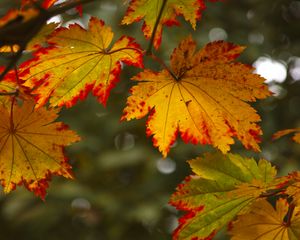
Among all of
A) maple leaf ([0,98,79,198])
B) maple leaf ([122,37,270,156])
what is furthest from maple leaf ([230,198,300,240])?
maple leaf ([0,98,79,198])

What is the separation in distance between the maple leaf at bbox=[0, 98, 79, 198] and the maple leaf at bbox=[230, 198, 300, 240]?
0.29 metres

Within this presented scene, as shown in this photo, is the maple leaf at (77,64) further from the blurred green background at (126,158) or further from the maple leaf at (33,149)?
the blurred green background at (126,158)

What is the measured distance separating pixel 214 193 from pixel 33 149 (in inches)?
12.2

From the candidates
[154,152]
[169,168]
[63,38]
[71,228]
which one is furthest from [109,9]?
[63,38]

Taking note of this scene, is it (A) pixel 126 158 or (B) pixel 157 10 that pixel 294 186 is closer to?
(B) pixel 157 10

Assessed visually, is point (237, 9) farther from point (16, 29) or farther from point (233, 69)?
point (16, 29)

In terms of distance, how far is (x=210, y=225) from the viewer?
85 cm

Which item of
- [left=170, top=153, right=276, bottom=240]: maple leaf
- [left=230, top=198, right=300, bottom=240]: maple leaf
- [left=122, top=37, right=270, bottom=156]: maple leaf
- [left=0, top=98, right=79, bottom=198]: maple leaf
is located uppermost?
[left=0, top=98, right=79, bottom=198]: maple leaf

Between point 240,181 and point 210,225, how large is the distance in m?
0.09

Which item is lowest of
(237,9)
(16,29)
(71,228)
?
(16,29)

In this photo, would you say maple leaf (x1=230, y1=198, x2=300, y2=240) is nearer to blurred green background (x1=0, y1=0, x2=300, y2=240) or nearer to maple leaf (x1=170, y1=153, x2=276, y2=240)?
maple leaf (x1=170, y1=153, x2=276, y2=240)

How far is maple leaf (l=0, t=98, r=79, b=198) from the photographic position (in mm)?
855

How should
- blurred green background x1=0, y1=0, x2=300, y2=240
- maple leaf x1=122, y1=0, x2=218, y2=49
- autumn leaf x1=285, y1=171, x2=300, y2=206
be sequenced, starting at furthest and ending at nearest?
blurred green background x1=0, y1=0, x2=300, y2=240
maple leaf x1=122, y1=0, x2=218, y2=49
autumn leaf x1=285, y1=171, x2=300, y2=206

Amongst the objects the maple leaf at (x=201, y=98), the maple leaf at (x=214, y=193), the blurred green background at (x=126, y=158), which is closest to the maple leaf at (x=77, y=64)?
the maple leaf at (x=201, y=98)
